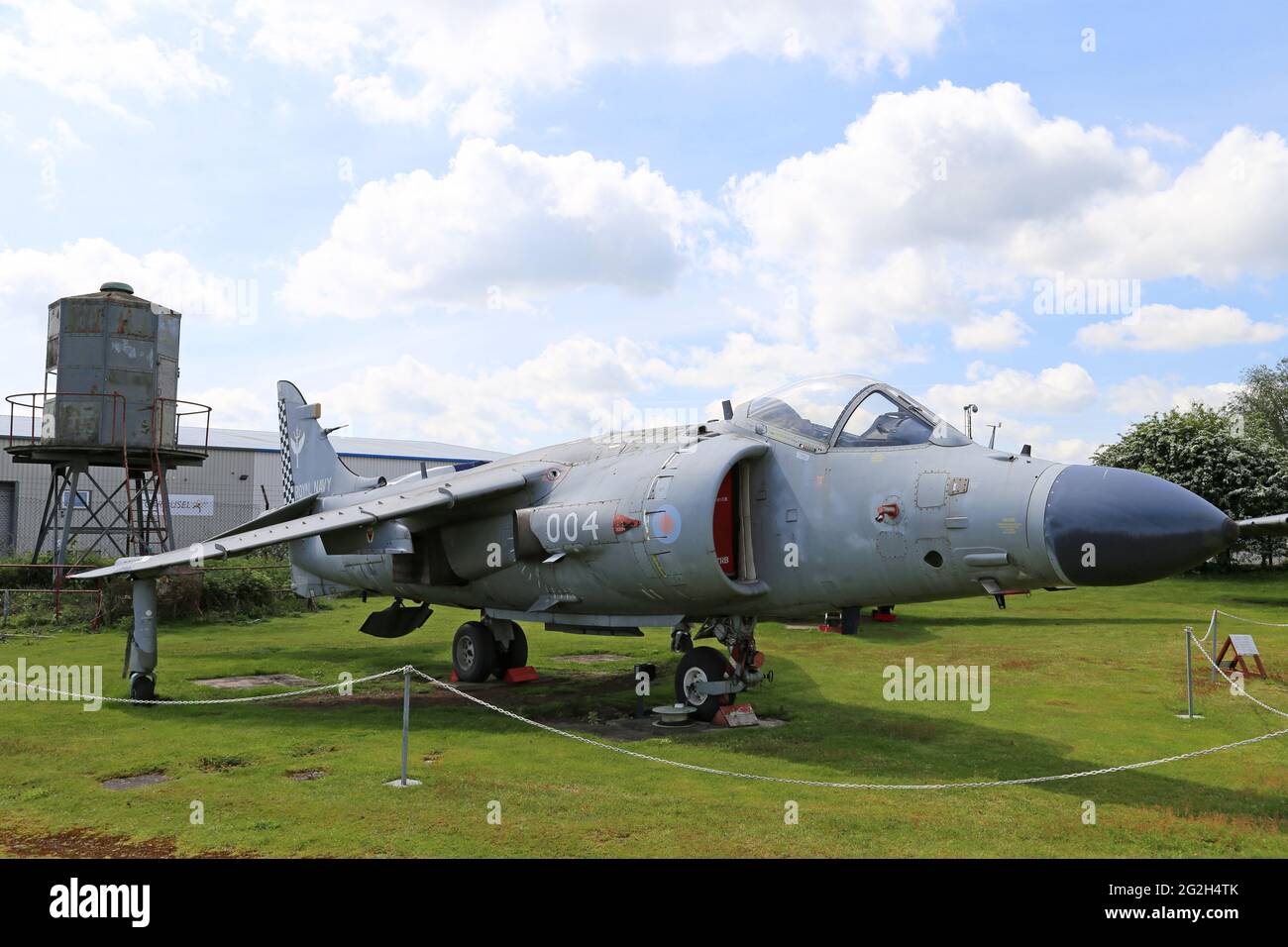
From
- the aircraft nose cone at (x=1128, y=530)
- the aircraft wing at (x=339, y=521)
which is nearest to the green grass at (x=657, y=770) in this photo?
the aircraft wing at (x=339, y=521)

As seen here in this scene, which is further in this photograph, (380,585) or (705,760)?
(380,585)

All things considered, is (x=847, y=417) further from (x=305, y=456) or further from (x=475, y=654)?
(x=305, y=456)

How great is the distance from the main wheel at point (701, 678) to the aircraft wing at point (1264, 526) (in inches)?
191

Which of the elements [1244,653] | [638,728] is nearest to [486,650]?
[638,728]

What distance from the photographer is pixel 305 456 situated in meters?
16.1

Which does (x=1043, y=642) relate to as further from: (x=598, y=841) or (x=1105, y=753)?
(x=598, y=841)

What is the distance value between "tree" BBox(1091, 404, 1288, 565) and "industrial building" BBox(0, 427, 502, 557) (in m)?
A: 24.6

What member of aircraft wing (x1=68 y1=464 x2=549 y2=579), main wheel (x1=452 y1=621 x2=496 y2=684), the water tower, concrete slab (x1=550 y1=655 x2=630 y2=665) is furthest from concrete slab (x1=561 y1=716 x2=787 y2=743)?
the water tower

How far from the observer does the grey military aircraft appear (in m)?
7.04

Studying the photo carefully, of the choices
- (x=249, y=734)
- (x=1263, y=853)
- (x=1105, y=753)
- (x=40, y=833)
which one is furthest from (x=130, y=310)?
(x=1263, y=853)

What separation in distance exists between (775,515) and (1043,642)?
35.3ft

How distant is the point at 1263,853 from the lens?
5906 millimetres

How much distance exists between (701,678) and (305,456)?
31.1 ft

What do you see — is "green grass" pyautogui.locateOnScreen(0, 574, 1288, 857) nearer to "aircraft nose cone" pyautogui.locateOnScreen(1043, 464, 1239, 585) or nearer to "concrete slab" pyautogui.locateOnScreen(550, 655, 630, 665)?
"concrete slab" pyautogui.locateOnScreen(550, 655, 630, 665)
